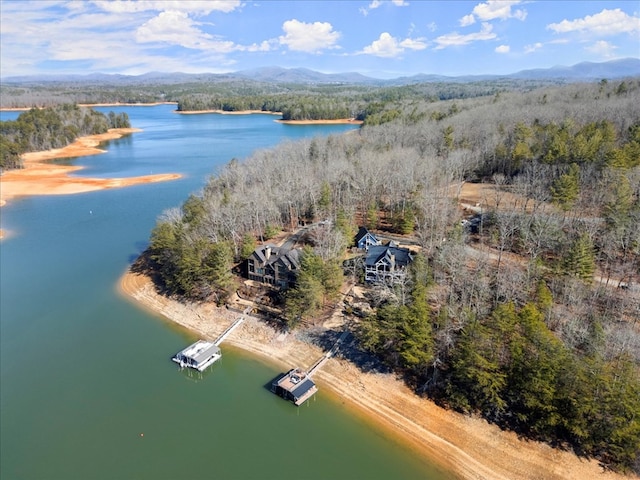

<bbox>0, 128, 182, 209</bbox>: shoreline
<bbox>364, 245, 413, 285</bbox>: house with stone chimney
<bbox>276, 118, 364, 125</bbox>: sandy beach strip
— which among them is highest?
<bbox>276, 118, 364, 125</bbox>: sandy beach strip

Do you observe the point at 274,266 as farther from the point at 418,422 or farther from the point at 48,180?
the point at 48,180

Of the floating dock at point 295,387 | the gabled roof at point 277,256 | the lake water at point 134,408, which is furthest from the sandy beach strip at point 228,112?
the floating dock at point 295,387

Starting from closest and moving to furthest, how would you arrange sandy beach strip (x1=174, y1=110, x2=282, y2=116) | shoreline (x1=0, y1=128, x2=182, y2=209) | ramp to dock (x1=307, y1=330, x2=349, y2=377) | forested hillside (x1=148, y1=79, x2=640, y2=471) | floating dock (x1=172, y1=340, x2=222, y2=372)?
forested hillside (x1=148, y1=79, x2=640, y2=471), ramp to dock (x1=307, y1=330, x2=349, y2=377), floating dock (x1=172, y1=340, x2=222, y2=372), shoreline (x1=0, y1=128, x2=182, y2=209), sandy beach strip (x1=174, y1=110, x2=282, y2=116)

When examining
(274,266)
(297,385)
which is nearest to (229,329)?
(274,266)

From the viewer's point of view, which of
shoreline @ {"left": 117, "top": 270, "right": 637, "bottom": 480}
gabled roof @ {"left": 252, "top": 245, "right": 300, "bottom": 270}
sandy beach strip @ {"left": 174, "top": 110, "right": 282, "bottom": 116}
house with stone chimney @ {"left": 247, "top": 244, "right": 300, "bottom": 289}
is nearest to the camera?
shoreline @ {"left": 117, "top": 270, "right": 637, "bottom": 480}

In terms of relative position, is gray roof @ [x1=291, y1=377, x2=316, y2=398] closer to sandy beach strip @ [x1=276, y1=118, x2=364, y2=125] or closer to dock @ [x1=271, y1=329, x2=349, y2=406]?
dock @ [x1=271, y1=329, x2=349, y2=406]

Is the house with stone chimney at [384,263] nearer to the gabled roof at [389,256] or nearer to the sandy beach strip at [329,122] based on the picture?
the gabled roof at [389,256]

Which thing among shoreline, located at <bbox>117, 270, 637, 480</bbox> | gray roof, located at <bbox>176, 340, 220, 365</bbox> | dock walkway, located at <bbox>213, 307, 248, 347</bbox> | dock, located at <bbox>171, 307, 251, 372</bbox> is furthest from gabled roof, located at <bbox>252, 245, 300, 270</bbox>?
gray roof, located at <bbox>176, 340, 220, 365</bbox>
